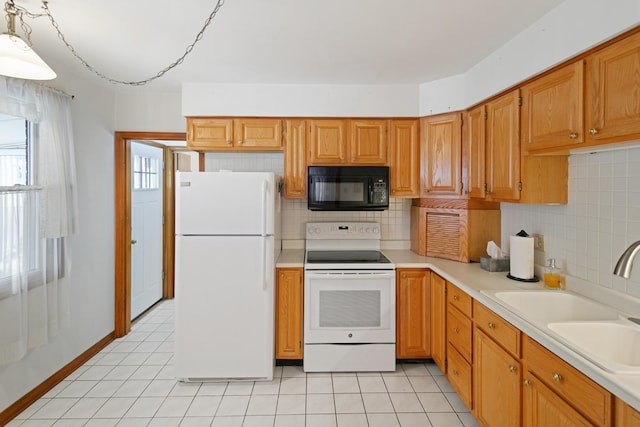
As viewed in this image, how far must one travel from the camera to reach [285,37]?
218cm

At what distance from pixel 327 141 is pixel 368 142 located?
1.20 feet

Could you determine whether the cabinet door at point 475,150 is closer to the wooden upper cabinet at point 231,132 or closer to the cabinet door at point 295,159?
the cabinet door at point 295,159

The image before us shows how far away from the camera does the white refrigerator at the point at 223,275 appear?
8.59ft

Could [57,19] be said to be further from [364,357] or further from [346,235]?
[364,357]

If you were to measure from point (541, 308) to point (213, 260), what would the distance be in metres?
2.17

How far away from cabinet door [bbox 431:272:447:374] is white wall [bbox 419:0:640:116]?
143 centimetres

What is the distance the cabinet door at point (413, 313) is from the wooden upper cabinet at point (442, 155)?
0.74 m

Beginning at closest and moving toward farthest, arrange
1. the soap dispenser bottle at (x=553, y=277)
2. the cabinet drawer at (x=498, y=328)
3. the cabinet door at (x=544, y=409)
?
the cabinet door at (x=544, y=409), the cabinet drawer at (x=498, y=328), the soap dispenser bottle at (x=553, y=277)

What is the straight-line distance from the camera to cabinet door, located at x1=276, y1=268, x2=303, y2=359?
9.30ft

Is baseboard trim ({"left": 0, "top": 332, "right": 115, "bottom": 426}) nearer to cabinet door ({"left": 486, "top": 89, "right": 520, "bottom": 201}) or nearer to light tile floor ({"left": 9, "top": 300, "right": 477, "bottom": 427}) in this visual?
light tile floor ({"left": 9, "top": 300, "right": 477, "bottom": 427})

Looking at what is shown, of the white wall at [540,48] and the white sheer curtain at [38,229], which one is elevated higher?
the white wall at [540,48]

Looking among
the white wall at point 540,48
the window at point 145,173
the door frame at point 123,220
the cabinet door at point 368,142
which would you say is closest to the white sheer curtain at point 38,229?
the door frame at point 123,220

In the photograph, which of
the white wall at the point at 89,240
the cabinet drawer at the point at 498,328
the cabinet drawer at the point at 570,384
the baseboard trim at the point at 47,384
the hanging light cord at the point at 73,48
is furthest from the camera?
the white wall at the point at 89,240

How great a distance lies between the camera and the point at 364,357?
2.79 meters
